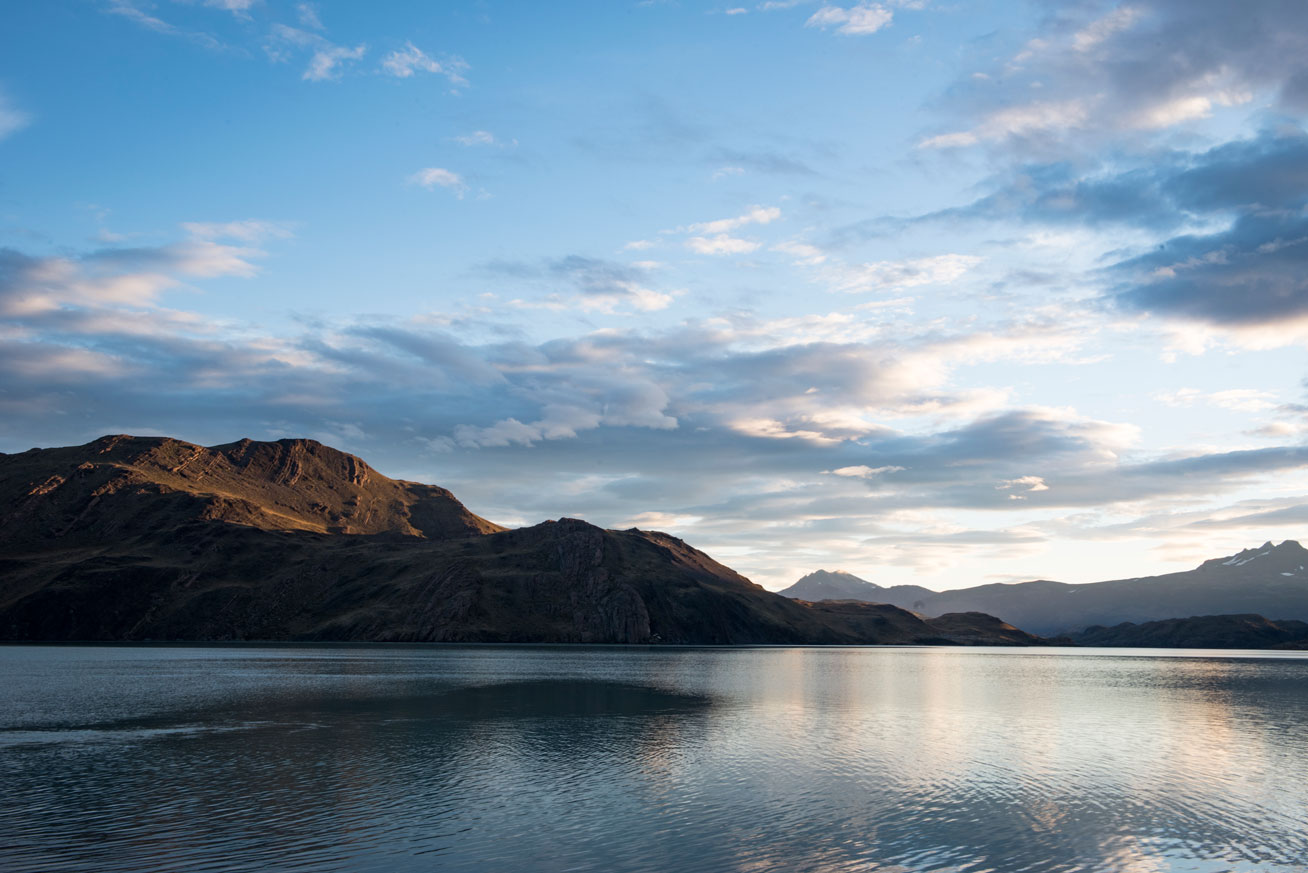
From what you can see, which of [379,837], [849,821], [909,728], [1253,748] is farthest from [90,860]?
[1253,748]

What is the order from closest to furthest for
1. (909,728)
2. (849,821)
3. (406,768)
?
(849,821) < (406,768) < (909,728)

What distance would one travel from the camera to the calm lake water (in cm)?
3625

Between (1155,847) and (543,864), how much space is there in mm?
27403

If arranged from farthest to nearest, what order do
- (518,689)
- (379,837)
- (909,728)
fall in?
(518,689), (909,728), (379,837)

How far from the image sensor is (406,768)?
176 ft

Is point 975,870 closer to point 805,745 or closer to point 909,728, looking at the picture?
point 805,745

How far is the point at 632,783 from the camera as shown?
50.7 m

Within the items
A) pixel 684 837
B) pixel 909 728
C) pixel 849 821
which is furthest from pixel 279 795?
pixel 909 728

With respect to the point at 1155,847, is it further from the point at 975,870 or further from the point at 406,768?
the point at 406,768

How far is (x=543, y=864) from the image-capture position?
3391 centimetres

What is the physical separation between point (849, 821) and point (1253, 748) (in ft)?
158

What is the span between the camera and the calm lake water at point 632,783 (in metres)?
36.2

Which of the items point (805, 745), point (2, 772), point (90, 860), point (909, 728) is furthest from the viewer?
point (909, 728)

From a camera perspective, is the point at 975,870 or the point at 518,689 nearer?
the point at 975,870
